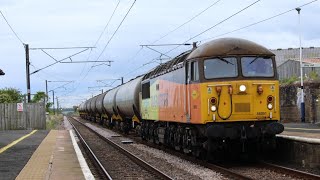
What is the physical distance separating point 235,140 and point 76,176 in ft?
14.9

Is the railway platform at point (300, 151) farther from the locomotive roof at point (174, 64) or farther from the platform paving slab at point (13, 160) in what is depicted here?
the platform paving slab at point (13, 160)

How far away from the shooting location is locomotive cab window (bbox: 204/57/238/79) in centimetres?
1396

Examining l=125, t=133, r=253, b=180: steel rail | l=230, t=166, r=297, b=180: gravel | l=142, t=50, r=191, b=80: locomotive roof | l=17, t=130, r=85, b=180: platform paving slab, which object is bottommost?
l=230, t=166, r=297, b=180: gravel

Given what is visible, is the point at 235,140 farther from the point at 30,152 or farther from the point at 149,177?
the point at 30,152

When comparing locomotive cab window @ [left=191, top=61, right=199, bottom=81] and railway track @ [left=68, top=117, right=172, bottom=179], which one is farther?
locomotive cab window @ [left=191, top=61, right=199, bottom=81]

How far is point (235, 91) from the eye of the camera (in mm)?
13719

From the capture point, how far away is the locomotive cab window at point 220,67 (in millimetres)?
13961

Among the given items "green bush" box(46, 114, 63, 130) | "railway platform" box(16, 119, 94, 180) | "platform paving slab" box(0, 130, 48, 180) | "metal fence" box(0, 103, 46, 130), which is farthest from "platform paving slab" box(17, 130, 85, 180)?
"green bush" box(46, 114, 63, 130)

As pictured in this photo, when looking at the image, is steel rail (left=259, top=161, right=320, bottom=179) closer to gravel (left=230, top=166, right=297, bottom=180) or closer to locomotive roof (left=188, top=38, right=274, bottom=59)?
gravel (left=230, top=166, right=297, bottom=180)

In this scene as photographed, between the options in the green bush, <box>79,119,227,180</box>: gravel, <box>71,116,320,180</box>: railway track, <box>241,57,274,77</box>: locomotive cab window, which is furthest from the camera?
the green bush

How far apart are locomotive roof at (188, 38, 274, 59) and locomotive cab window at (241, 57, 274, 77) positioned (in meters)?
0.17

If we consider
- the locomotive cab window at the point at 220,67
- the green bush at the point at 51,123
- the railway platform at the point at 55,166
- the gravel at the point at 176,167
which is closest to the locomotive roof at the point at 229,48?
the locomotive cab window at the point at 220,67

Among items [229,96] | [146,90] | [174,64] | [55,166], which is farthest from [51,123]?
[229,96]

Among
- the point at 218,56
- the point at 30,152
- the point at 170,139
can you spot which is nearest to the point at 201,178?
the point at 218,56
